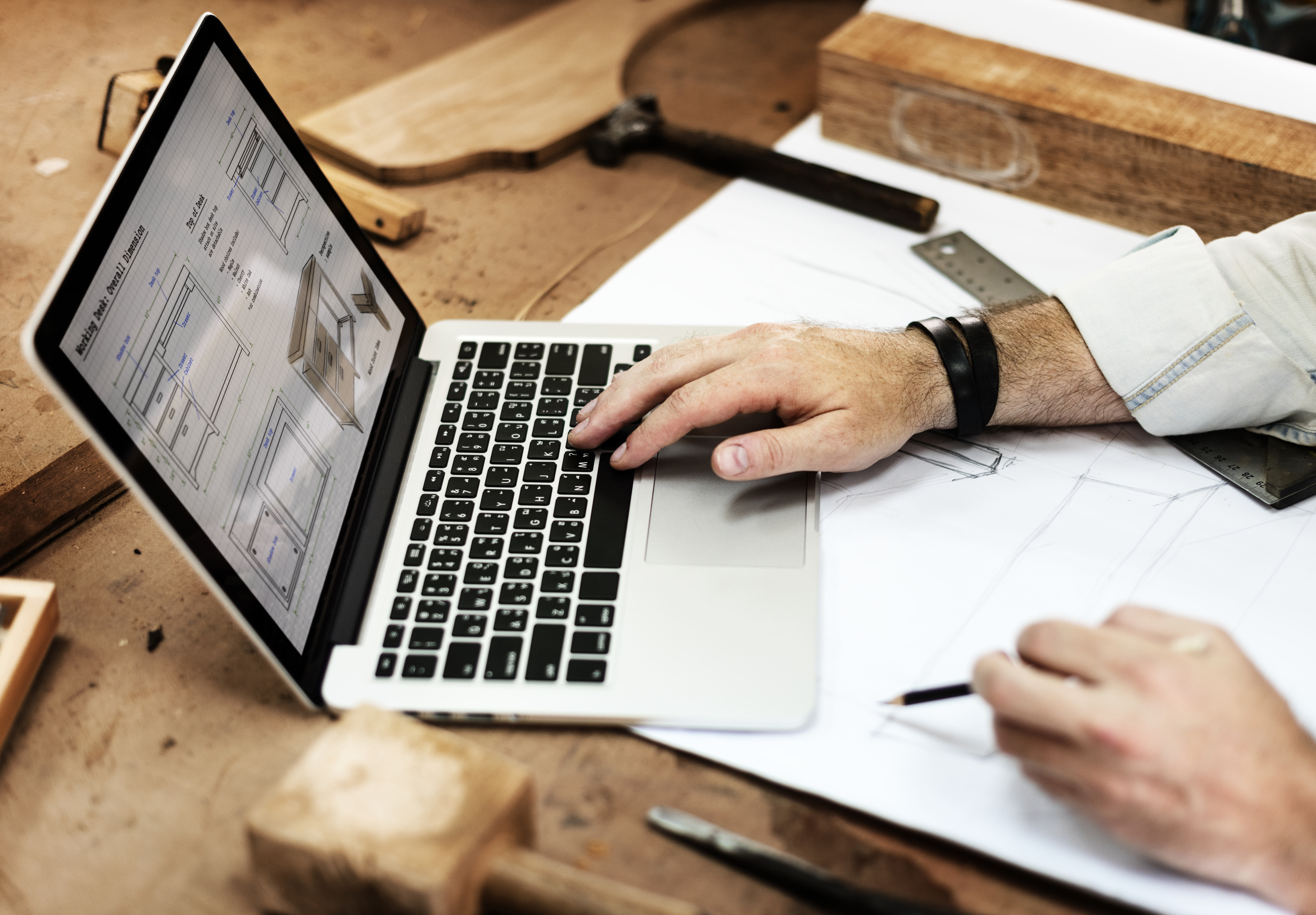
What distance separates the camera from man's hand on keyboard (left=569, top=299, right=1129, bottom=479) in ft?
2.48

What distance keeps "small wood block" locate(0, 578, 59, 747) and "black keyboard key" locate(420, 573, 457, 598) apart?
273 mm

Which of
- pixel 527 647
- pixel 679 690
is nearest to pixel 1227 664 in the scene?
pixel 679 690

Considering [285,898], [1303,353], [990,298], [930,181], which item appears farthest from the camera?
[930,181]

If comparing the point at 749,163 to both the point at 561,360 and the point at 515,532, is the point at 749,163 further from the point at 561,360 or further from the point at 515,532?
the point at 515,532

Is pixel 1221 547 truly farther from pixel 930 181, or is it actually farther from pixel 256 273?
pixel 256 273

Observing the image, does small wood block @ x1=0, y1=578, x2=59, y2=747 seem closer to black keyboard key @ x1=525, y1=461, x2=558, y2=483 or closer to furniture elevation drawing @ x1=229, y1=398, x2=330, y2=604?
furniture elevation drawing @ x1=229, y1=398, x2=330, y2=604

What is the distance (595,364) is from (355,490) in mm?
250

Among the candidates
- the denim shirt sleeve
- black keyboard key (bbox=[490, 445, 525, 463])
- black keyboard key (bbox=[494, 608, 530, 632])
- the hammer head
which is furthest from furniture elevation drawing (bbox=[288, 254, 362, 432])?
the denim shirt sleeve

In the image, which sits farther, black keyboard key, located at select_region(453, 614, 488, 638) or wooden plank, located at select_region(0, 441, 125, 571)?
wooden plank, located at select_region(0, 441, 125, 571)

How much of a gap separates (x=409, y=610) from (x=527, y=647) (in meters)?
0.09

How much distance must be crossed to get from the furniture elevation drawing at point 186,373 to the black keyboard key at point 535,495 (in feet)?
0.75

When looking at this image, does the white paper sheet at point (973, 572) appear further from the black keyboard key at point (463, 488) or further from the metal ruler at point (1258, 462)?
the black keyboard key at point (463, 488)

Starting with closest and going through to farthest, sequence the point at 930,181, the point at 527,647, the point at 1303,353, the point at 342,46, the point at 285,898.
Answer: the point at 285,898
the point at 527,647
the point at 1303,353
the point at 930,181
the point at 342,46

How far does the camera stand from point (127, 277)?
0.57m
